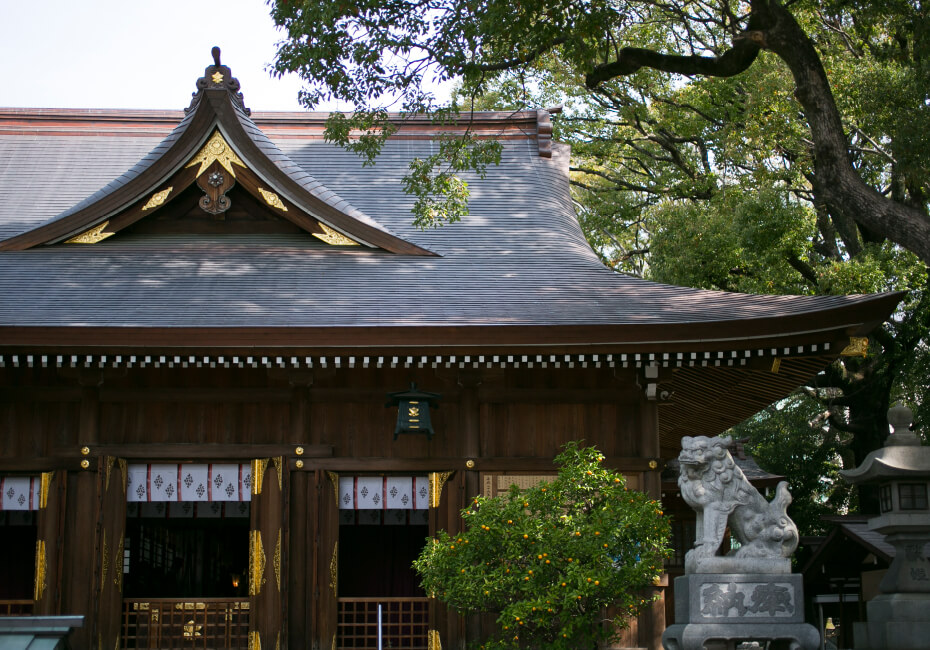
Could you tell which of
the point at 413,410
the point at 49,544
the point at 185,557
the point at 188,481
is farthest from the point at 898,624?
the point at 185,557

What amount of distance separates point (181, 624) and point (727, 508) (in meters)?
5.98

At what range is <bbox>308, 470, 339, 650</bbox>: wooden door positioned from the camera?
11148 millimetres

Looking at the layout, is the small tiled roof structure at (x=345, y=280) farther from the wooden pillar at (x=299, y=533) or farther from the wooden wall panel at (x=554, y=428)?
the wooden pillar at (x=299, y=533)

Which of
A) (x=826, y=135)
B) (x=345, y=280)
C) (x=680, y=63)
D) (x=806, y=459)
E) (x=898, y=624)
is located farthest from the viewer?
(x=806, y=459)

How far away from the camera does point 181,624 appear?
36.6ft

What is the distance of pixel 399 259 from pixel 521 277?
1.65 m

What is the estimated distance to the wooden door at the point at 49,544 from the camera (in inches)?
434

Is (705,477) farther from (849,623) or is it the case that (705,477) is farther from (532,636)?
(849,623)

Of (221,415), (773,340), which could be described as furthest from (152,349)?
(773,340)

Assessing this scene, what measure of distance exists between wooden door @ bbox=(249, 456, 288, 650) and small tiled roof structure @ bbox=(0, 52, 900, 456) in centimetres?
157

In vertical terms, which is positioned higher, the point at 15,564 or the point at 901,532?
the point at 901,532

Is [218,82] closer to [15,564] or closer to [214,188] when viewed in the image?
[214,188]

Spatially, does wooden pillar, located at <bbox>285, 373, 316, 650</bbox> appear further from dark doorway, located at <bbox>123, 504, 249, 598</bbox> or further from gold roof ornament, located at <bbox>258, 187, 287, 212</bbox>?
dark doorway, located at <bbox>123, 504, 249, 598</bbox>

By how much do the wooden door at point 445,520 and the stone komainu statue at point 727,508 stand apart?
2.98 m
